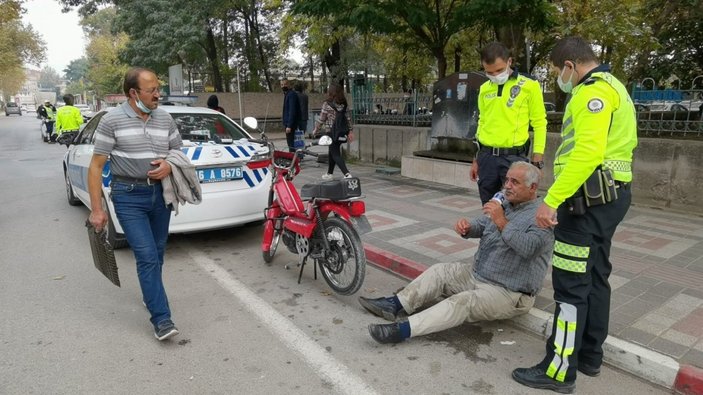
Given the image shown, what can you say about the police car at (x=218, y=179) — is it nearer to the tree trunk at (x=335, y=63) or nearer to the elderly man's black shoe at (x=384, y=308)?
the elderly man's black shoe at (x=384, y=308)

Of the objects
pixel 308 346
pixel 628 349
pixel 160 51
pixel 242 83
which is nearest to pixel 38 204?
pixel 308 346

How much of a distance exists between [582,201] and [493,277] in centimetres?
98

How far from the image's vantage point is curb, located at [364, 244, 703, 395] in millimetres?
2711

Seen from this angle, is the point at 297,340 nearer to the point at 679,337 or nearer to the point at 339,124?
the point at 679,337

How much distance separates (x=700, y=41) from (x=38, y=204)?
14.8 metres

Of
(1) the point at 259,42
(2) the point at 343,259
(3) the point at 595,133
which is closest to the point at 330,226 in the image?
(2) the point at 343,259

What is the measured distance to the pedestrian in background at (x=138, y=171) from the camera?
10.3ft

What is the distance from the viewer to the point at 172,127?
3.45 metres

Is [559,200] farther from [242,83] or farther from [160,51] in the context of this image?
[242,83]

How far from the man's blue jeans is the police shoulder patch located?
264 cm

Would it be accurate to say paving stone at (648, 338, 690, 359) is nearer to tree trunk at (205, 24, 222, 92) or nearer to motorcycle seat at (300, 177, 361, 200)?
motorcycle seat at (300, 177, 361, 200)

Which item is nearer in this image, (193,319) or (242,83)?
(193,319)

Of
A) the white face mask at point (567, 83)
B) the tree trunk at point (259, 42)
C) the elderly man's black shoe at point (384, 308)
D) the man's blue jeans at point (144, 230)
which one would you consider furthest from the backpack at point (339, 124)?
the tree trunk at point (259, 42)

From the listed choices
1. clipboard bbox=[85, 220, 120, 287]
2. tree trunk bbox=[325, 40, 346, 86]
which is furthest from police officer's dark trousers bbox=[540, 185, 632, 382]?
tree trunk bbox=[325, 40, 346, 86]
